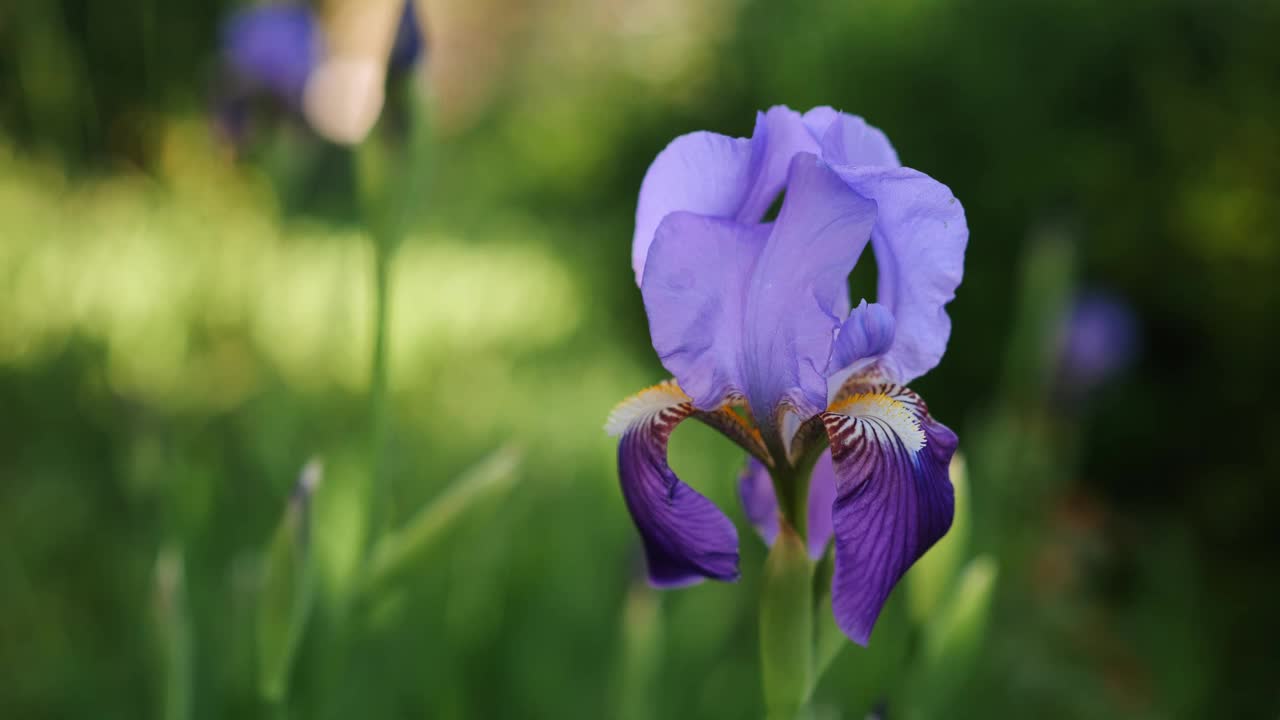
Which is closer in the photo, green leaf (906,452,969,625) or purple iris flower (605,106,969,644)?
purple iris flower (605,106,969,644)

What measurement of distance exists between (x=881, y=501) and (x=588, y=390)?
10.1 ft

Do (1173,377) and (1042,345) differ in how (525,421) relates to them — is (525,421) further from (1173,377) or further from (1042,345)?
(1173,377)

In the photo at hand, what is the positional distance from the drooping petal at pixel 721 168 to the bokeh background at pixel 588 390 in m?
0.40

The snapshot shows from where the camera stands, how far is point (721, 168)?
759mm

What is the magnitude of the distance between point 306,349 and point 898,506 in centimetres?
357

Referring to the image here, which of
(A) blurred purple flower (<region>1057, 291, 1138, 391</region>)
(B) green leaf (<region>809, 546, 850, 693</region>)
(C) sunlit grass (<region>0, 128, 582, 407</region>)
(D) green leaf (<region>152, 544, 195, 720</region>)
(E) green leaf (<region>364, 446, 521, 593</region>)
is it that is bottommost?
(C) sunlit grass (<region>0, 128, 582, 407</region>)

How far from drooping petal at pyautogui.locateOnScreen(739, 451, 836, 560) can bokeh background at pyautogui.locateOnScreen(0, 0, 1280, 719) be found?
152 millimetres

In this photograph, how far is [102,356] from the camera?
2.88 m

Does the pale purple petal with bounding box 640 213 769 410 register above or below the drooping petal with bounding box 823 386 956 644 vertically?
above

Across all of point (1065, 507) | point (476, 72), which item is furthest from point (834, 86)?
point (476, 72)

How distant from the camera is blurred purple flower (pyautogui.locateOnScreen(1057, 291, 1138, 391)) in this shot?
3.06 m

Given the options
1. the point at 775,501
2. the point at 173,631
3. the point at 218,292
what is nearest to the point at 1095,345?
the point at 775,501

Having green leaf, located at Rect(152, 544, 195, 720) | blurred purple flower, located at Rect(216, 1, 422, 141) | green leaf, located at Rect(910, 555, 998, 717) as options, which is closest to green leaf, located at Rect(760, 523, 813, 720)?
green leaf, located at Rect(910, 555, 998, 717)

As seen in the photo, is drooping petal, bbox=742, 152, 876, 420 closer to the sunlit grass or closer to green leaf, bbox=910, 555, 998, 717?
green leaf, bbox=910, 555, 998, 717
